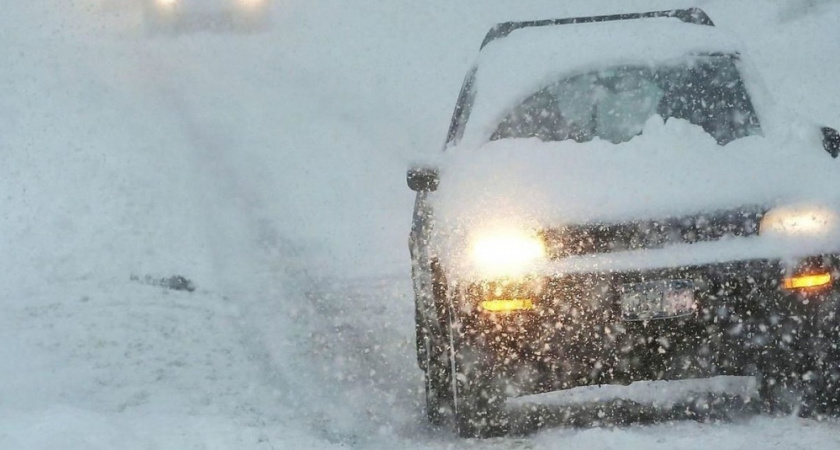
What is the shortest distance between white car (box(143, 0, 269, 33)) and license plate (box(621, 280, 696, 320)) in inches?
635

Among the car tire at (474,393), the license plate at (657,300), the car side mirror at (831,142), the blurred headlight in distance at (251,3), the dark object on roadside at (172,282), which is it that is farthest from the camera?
the blurred headlight in distance at (251,3)

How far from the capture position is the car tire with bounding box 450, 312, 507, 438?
4.49 metres

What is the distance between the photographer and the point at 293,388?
236 inches

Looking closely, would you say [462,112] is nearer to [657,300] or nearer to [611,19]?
[611,19]

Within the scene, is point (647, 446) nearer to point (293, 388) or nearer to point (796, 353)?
point (796, 353)

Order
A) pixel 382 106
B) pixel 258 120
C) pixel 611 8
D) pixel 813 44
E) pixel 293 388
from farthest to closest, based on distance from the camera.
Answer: pixel 611 8, pixel 813 44, pixel 382 106, pixel 258 120, pixel 293 388

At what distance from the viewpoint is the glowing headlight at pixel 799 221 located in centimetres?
450

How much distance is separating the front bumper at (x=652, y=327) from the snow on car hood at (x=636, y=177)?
0.93 feet

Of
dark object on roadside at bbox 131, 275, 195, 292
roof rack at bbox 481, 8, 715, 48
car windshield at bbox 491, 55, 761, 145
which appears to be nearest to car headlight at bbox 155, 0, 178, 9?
dark object on roadside at bbox 131, 275, 195, 292

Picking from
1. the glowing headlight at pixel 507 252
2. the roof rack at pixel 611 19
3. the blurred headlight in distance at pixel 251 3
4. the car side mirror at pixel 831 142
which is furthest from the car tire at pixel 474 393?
the blurred headlight in distance at pixel 251 3

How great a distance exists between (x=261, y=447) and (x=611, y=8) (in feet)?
69.9

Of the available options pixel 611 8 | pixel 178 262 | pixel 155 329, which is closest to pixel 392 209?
pixel 178 262

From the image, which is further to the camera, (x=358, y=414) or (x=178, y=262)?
(x=178, y=262)

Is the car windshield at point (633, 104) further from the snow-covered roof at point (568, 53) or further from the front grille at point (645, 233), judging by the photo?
the front grille at point (645, 233)
